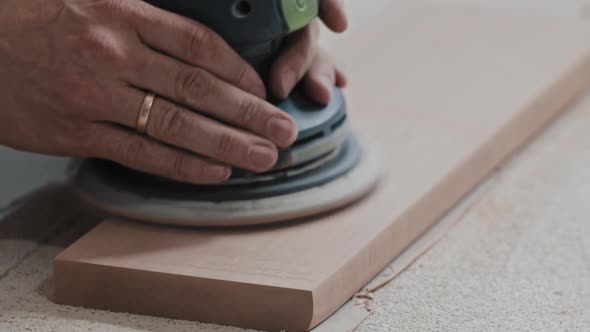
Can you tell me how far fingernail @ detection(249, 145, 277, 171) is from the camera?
3.97 ft

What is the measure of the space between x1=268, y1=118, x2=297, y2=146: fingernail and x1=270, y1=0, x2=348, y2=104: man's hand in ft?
0.23

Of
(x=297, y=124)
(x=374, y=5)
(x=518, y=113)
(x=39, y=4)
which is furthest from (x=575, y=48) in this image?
(x=39, y=4)

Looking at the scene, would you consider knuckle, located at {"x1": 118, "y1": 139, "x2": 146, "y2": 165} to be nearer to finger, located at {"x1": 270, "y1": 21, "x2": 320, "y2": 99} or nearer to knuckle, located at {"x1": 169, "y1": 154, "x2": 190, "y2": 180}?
knuckle, located at {"x1": 169, "y1": 154, "x2": 190, "y2": 180}

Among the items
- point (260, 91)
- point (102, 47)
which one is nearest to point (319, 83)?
point (260, 91)

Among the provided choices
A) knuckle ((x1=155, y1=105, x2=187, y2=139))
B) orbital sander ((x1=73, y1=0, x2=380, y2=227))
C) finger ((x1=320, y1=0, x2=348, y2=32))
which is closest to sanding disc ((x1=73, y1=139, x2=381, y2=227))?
orbital sander ((x1=73, y1=0, x2=380, y2=227))

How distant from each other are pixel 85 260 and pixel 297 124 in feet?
1.08

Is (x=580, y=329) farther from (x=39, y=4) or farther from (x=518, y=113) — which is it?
(x=39, y=4)

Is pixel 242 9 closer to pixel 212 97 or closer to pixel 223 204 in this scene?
pixel 212 97

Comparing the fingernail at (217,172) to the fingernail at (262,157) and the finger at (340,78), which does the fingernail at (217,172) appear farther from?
the finger at (340,78)

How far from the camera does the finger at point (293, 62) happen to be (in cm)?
127

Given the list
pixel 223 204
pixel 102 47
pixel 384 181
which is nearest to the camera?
pixel 102 47

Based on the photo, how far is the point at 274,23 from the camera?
3.90ft

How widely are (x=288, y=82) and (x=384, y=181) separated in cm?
22

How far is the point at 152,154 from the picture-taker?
4.00 ft
